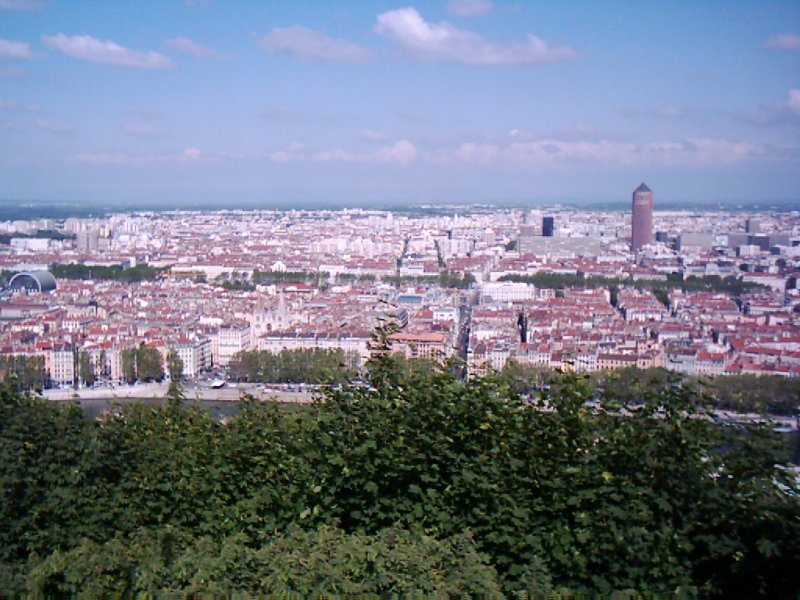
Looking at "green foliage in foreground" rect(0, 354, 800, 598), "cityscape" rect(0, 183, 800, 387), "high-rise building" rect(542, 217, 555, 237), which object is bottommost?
"cityscape" rect(0, 183, 800, 387)

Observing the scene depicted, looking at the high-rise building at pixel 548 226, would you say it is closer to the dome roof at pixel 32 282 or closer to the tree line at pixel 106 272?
the tree line at pixel 106 272

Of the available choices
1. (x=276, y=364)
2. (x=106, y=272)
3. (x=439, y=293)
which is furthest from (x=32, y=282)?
(x=276, y=364)

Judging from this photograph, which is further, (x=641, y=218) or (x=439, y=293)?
(x=641, y=218)

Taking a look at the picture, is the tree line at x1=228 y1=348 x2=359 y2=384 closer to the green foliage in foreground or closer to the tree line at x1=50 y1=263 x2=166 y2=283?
the green foliage in foreground

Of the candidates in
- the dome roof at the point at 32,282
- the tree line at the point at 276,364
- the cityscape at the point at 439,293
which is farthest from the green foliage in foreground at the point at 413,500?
the dome roof at the point at 32,282

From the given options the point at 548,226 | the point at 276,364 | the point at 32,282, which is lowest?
the point at 276,364

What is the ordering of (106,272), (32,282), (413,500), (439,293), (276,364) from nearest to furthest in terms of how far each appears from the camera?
(413,500), (276,364), (32,282), (439,293), (106,272)

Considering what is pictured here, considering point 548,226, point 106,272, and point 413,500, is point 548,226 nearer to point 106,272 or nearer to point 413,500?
point 106,272

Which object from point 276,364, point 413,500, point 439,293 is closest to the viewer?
point 413,500

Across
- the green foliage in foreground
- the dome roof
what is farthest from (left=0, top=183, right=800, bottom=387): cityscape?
the green foliage in foreground
